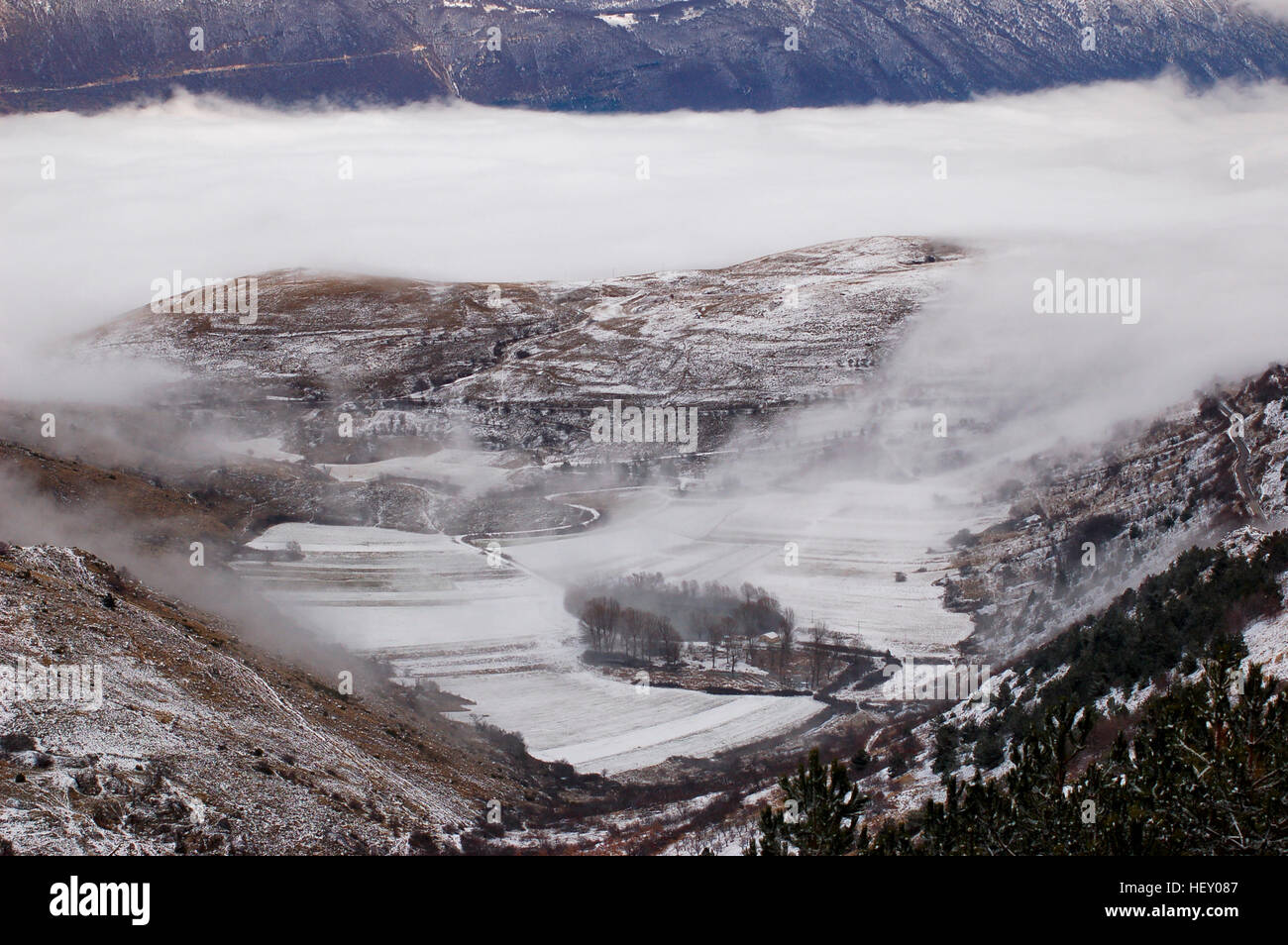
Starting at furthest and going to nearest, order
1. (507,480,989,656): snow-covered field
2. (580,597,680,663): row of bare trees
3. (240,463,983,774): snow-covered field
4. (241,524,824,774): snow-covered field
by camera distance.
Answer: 1. (507,480,989,656): snow-covered field
2. (580,597,680,663): row of bare trees
3. (240,463,983,774): snow-covered field
4. (241,524,824,774): snow-covered field

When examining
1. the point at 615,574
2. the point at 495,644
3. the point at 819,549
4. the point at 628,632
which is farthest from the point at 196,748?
the point at 819,549

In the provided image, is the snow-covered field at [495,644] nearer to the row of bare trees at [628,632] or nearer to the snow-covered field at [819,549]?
the row of bare trees at [628,632]

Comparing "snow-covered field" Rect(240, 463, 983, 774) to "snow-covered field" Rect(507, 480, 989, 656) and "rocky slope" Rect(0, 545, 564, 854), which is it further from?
"rocky slope" Rect(0, 545, 564, 854)

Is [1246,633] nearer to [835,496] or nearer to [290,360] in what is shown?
[835,496]

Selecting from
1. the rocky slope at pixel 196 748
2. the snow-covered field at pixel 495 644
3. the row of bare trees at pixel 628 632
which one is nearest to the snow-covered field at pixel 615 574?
the snow-covered field at pixel 495 644

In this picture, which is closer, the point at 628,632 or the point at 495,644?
the point at 495,644

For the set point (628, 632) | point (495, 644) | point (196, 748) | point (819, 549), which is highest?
point (196, 748)

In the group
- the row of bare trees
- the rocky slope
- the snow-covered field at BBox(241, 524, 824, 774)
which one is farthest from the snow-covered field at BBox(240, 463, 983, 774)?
the rocky slope

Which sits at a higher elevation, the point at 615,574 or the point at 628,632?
the point at 615,574

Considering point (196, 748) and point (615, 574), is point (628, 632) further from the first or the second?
point (196, 748)

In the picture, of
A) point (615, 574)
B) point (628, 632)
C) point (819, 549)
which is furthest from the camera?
point (819, 549)

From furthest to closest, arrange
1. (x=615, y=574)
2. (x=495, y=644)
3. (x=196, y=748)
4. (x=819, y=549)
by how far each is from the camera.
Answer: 1. (x=819, y=549)
2. (x=615, y=574)
3. (x=495, y=644)
4. (x=196, y=748)
